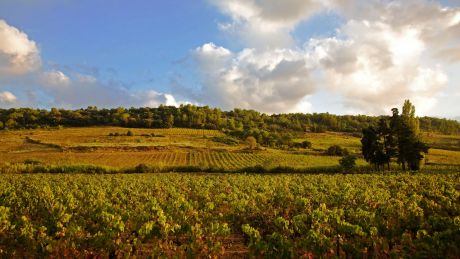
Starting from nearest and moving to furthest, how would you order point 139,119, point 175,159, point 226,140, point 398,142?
point 398,142 < point 175,159 < point 226,140 < point 139,119

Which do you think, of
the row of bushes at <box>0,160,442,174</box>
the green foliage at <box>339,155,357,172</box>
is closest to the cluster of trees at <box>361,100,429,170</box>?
the row of bushes at <box>0,160,442,174</box>

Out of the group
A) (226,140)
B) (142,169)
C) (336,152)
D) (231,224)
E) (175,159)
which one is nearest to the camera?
(231,224)

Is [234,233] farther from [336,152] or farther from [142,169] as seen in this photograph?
[336,152]

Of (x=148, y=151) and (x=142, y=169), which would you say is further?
(x=148, y=151)

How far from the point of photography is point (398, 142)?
230ft

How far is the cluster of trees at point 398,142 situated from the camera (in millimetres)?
67812

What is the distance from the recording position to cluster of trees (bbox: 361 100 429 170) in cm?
6781

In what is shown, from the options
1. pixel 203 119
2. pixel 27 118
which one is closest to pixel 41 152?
pixel 27 118

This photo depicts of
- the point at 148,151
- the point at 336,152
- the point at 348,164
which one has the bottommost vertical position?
the point at 148,151

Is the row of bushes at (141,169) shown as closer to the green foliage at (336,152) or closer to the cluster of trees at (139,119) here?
the green foliage at (336,152)

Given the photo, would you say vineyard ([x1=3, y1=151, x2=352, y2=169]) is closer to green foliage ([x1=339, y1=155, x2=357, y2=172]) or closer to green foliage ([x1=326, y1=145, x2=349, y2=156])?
green foliage ([x1=339, y1=155, x2=357, y2=172])

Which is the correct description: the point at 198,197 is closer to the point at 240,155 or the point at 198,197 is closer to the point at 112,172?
the point at 112,172

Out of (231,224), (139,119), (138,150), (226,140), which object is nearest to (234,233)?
(231,224)

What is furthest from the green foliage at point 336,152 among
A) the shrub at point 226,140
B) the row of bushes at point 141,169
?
the shrub at point 226,140
